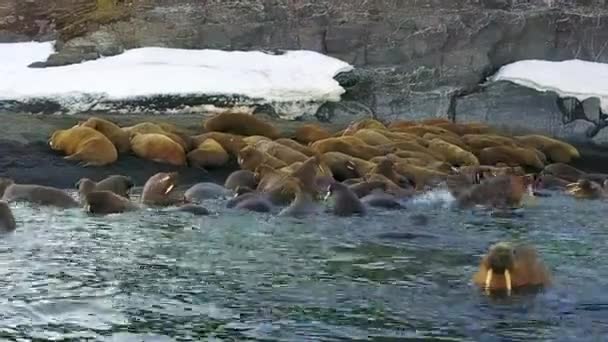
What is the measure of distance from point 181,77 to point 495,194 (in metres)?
10.1

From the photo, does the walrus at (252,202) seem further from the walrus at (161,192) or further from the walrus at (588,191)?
the walrus at (588,191)

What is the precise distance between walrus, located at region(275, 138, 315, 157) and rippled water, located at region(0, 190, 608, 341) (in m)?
3.40

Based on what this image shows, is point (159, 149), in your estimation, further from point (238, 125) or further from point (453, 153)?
point (453, 153)

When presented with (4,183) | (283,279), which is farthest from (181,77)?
(283,279)

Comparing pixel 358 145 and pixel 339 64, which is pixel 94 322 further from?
pixel 339 64

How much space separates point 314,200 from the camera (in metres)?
11.2

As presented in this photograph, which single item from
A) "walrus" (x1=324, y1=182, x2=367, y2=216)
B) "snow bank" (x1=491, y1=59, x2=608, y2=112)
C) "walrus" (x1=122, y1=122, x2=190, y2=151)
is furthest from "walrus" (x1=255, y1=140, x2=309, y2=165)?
"snow bank" (x1=491, y1=59, x2=608, y2=112)

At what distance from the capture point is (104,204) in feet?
34.2

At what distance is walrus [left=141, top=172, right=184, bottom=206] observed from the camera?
1113 cm

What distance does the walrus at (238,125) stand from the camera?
15.8 meters

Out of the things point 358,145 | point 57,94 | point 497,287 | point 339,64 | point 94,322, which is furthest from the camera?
point 339,64

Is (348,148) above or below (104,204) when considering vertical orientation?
above

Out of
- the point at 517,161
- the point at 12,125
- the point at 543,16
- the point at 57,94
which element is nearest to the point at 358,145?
the point at 517,161

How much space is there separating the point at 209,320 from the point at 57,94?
13.8m
